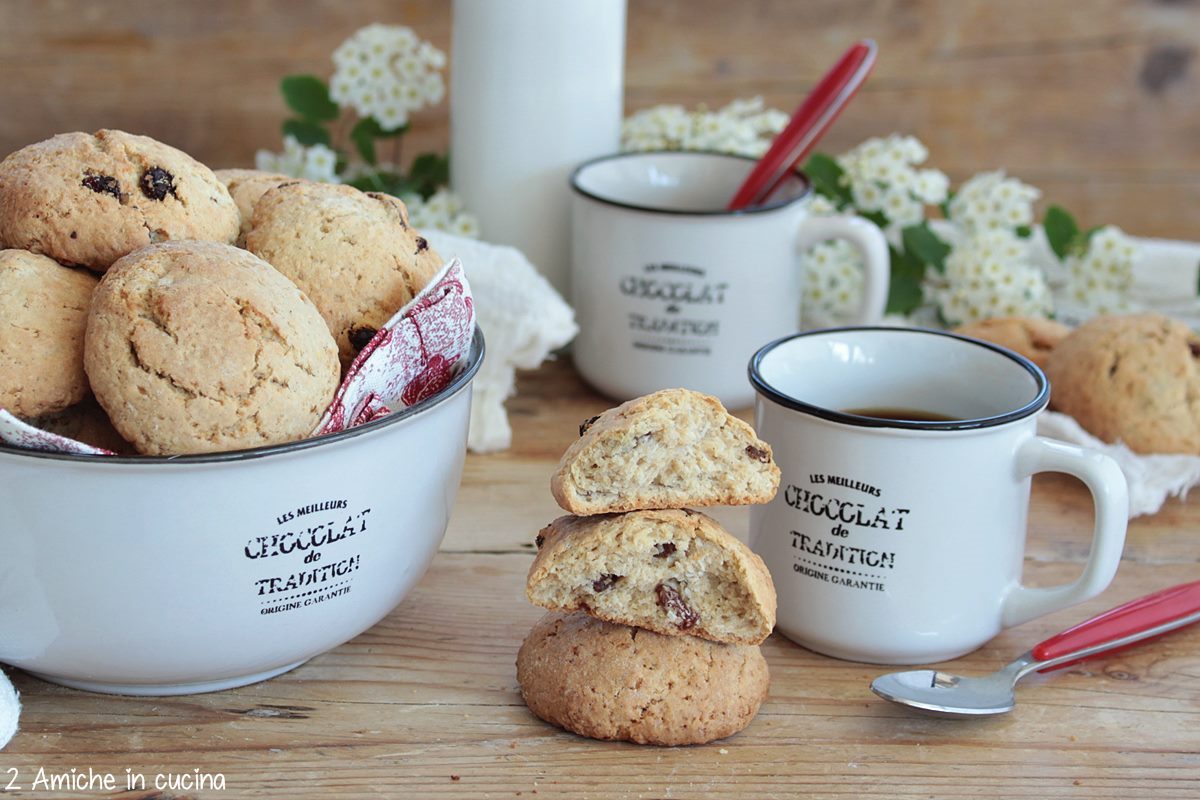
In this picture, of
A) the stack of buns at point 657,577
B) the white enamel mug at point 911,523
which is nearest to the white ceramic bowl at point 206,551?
the stack of buns at point 657,577

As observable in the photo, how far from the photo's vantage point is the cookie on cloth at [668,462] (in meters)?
0.83

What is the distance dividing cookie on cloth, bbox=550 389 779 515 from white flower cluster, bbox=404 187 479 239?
74cm

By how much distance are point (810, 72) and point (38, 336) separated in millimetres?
1681

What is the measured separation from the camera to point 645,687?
0.85 meters

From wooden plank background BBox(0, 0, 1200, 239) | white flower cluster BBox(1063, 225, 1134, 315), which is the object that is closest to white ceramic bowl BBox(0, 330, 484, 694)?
white flower cluster BBox(1063, 225, 1134, 315)

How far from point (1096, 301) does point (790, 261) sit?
0.46 metres

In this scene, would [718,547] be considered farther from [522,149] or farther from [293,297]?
[522,149]

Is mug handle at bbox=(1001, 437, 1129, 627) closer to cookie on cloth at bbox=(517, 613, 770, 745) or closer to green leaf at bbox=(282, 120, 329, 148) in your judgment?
cookie on cloth at bbox=(517, 613, 770, 745)

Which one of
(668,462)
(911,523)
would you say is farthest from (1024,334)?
(668,462)

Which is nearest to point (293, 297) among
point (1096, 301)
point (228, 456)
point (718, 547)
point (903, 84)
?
point (228, 456)

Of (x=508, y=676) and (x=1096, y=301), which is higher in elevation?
(x=1096, y=301)

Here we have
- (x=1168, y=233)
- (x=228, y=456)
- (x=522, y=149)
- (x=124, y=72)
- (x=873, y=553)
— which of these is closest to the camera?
(x=228, y=456)

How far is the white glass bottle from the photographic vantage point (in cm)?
151

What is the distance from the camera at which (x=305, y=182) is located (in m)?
0.97
